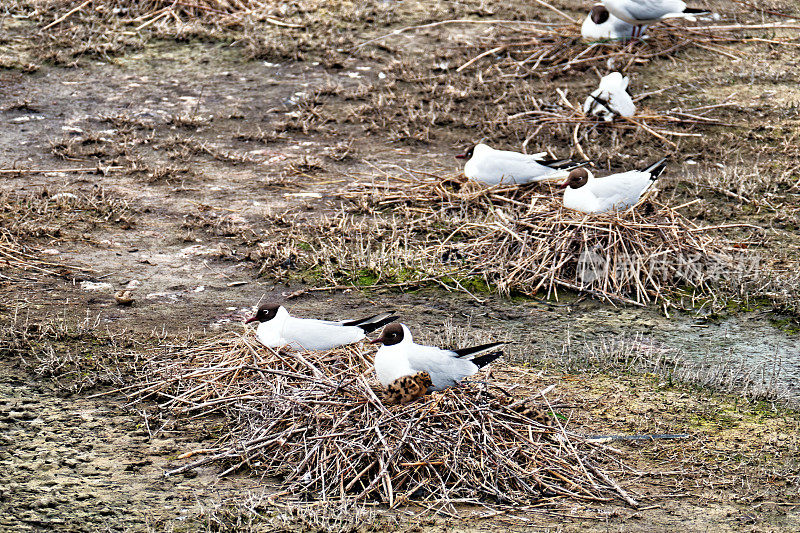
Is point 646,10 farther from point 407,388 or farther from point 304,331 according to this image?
point 407,388

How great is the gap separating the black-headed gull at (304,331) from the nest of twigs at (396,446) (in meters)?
0.23

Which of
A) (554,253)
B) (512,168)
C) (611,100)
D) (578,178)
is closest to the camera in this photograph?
(554,253)

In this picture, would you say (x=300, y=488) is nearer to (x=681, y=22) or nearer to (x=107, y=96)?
(x=107, y=96)

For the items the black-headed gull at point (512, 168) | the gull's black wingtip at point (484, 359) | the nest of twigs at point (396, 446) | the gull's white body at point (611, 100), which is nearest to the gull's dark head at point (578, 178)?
the black-headed gull at point (512, 168)

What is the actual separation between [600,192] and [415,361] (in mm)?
3142

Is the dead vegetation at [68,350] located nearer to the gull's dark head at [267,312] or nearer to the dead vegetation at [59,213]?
the gull's dark head at [267,312]

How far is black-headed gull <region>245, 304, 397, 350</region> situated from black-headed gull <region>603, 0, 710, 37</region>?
21.1 ft

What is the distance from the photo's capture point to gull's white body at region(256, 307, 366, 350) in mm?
5430

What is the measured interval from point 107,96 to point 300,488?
7073 mm

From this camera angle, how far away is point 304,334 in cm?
543

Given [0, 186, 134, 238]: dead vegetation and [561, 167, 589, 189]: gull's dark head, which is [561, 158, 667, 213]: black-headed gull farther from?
[0, 186, 134, 238]: dead vegetation

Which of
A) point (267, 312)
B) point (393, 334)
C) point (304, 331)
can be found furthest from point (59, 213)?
point (393, 334)

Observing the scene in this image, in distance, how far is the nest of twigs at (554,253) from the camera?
278 inches

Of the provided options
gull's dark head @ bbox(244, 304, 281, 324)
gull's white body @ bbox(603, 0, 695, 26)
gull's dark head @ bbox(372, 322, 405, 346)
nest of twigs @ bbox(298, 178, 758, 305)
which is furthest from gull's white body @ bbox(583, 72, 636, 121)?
gull's dark head @ bbox(372, 322, 405, 346)
